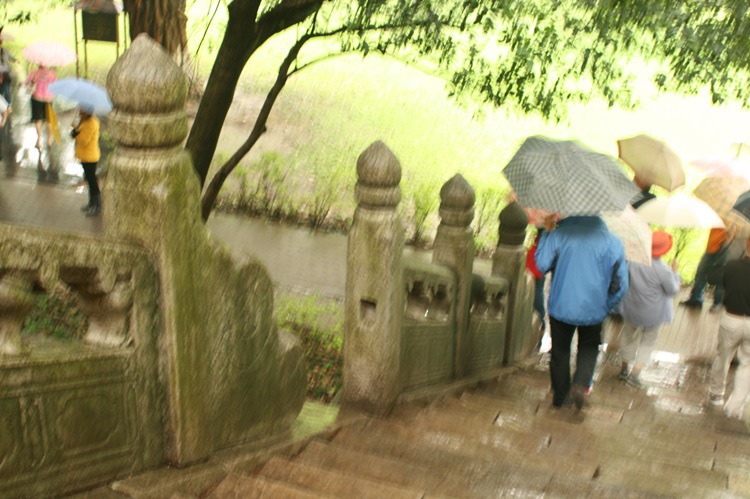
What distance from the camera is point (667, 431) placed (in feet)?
16.8

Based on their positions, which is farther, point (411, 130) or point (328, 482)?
point (411, 130)

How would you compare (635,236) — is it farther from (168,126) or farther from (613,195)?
(168,126)

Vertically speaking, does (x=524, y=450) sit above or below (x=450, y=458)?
below

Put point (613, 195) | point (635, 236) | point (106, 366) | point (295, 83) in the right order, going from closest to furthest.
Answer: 1. point (106, 366)
2. point (613, 195)
3. point (635, 236)
4. point (295, 83)

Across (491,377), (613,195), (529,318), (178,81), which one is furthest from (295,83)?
(178,81)

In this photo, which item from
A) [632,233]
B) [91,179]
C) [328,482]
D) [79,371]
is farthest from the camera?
[91,179]

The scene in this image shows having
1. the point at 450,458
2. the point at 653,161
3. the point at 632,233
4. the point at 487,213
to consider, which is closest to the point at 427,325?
the point at 450,458

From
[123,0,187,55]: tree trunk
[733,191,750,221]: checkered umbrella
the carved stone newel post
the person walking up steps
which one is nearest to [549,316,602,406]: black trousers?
the person walking up steps

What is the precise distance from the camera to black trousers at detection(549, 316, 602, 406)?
5.25 m

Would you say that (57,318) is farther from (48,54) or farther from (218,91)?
(48,54)

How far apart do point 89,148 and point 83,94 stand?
34.7 inches

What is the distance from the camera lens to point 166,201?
9.07 feet

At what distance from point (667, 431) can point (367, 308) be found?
2.15m

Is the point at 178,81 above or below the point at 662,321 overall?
above
